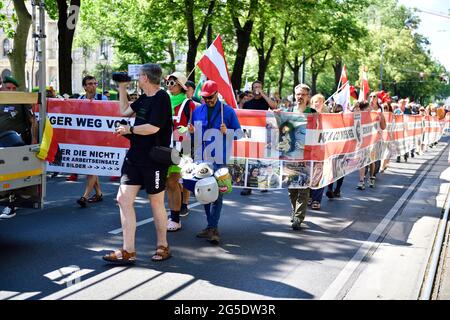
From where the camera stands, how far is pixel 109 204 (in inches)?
384

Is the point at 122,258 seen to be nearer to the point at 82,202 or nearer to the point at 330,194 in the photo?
the point at 82,202

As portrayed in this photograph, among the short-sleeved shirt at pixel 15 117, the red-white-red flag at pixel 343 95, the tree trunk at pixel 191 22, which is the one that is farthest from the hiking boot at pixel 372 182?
the tree trunk at pixel 191 22

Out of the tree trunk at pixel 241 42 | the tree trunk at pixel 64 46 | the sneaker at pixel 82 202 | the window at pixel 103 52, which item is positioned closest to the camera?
the sneaker at pixel 82 202

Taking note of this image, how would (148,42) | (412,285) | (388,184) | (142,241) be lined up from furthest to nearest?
(148,42)
(388,184)
(142,241)
(412,285)

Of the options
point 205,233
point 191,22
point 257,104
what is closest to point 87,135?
point 205,233

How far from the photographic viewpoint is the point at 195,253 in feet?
22.5

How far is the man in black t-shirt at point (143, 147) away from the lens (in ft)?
19.9

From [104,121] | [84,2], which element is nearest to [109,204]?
[104,121]

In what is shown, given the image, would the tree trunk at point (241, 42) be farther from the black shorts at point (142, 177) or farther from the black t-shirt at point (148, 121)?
the black shorts at point (142, 177)

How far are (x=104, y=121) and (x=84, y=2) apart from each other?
1733cm

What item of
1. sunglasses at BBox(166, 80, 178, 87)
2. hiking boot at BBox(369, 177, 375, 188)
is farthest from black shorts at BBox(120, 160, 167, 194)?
hiking boot at BBox(369, 177, 375, 188)

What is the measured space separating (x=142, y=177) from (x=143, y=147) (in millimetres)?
302

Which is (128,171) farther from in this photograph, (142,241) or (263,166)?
(263,166)

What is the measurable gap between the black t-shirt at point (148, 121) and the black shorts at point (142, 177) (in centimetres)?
5
